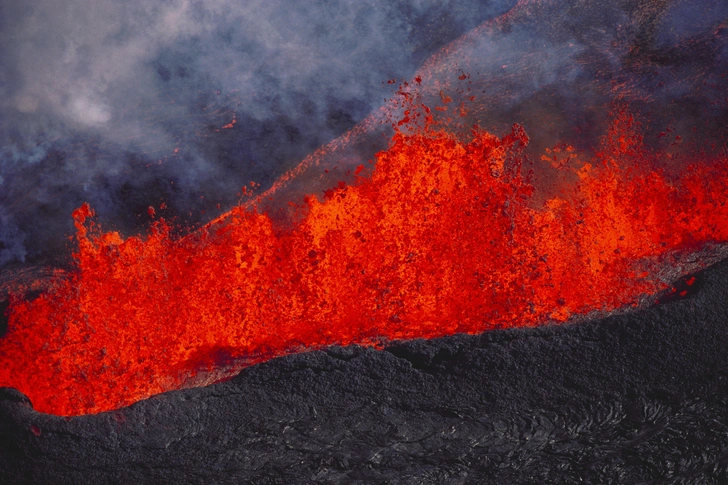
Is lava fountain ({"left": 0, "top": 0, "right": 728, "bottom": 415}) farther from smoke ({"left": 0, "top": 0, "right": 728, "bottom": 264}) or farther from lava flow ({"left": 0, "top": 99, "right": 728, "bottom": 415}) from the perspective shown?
smoke ({"left": 0, "top": 0, "right": 728, "bottom": 264})

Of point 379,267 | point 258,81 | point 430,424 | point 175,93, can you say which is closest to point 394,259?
point 379,267

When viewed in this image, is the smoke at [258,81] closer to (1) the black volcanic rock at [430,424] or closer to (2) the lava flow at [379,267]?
(2) the lava flow at [379,267]

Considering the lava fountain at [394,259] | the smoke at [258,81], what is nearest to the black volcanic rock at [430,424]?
the lava fountain at [394,259]

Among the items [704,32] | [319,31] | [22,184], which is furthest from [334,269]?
[704,32]

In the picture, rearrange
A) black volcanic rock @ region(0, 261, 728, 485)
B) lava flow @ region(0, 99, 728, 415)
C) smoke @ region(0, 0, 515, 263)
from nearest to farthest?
black volcanic rock @ region(0, 261, 728, 485) < lava flow @ region(0, 99, 728, 415) < smoke @ region(0, 0, 515, 263)

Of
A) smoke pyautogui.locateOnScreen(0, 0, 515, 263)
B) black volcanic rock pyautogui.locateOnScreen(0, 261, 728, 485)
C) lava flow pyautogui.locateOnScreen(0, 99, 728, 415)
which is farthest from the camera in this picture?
smoke pyautogui.locateOnScreen(0, 0, 515, 263)

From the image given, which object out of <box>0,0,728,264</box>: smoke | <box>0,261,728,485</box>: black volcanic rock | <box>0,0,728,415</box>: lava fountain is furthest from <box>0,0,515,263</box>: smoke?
<box>0,261,728,485</box>: black volcanic rock

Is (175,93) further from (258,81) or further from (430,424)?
(430,424)
